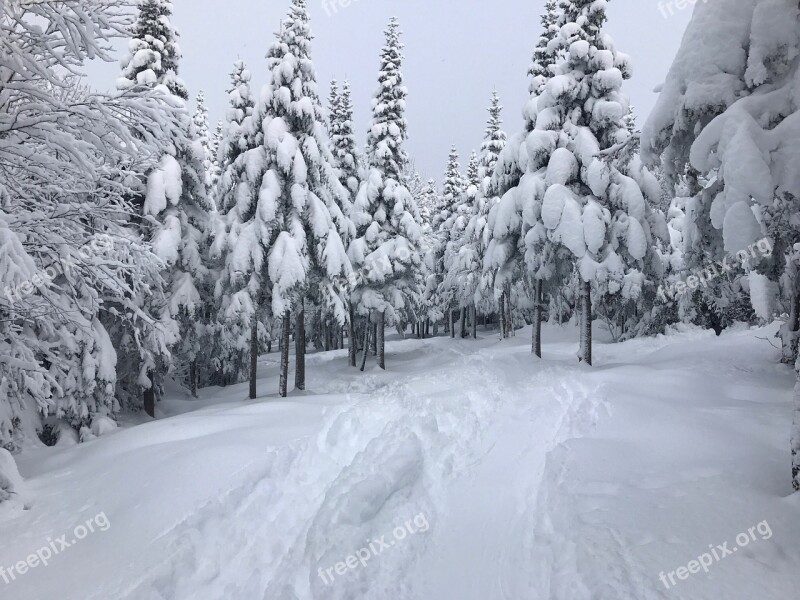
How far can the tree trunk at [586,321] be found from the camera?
49.9 ft

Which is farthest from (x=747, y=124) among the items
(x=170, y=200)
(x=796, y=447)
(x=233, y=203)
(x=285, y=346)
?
(x=233, y=203)

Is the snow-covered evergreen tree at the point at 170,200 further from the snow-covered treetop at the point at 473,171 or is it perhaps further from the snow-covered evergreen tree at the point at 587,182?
the snow-covered treetop at the point at 473,171

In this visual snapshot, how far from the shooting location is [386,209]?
23.7 m

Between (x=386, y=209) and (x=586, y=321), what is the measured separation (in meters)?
12.3

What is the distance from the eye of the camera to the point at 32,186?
581cm

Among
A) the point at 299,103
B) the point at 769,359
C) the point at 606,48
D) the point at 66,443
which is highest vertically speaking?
the point at 606,48

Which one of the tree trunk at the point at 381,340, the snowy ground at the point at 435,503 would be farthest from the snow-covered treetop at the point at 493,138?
the snowy ground at the point at 435,503

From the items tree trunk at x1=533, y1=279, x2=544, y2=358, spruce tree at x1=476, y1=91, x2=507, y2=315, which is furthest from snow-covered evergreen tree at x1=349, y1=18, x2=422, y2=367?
tree trunk at x1=533, y1=279, x2=544, y2=358

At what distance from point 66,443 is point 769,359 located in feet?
58.9

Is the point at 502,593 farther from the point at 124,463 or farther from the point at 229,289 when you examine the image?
the point at 229,289

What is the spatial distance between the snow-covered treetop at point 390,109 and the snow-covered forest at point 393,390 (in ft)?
25.8

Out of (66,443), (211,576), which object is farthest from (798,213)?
(66,443)

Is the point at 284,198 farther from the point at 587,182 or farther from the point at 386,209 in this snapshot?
the point at 587,182

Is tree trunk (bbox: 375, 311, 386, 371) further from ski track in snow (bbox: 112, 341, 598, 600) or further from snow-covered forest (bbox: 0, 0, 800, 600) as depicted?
ski track in snow (bbox: 112, 341, 598, 600)
